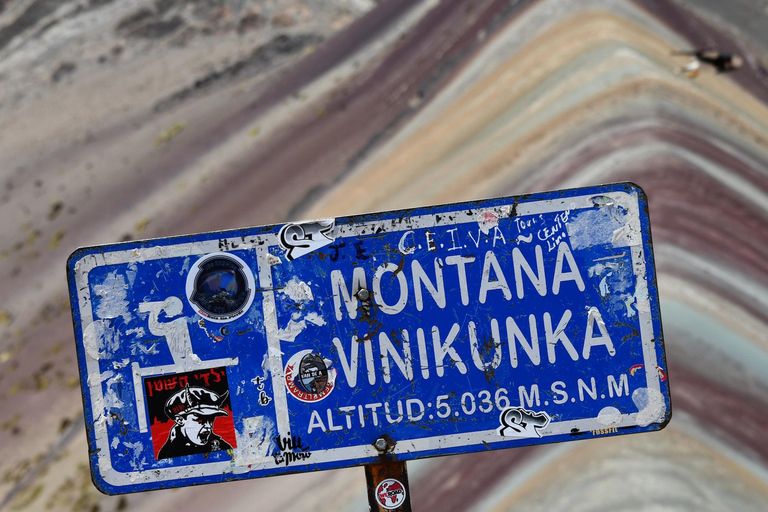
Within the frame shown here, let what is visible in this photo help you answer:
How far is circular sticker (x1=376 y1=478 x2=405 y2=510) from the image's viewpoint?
3340mm

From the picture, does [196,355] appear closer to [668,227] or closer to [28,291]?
[668,227]

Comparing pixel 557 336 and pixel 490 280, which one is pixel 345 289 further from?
pixel 557 336

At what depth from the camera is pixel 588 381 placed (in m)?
3.27

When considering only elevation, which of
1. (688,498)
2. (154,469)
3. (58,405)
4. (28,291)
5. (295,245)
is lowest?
(688,498)

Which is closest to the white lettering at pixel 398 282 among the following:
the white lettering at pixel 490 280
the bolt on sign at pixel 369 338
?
the bolt on sign at pixel 369 338

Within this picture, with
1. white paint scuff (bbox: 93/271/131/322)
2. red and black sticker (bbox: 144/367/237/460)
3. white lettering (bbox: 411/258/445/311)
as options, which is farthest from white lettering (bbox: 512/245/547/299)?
white paint scuff (bbox: 93/271/131/322)

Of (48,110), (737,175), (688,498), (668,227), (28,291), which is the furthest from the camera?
(48,110)

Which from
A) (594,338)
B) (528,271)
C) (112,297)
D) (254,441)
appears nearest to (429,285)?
(528,271)

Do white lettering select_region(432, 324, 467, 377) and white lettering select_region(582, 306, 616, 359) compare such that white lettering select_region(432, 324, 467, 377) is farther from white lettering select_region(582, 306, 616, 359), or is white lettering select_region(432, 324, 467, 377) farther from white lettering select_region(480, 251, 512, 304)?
white lettering select_region(582, 306, 616, 359)

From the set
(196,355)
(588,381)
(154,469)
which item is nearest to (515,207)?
(588,381)

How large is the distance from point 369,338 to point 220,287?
94 centimetres

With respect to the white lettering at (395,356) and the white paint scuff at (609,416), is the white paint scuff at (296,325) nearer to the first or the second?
the white lettering at (395,356)

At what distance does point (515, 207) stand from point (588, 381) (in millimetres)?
1139

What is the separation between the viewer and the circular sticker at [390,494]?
334 centimetres
